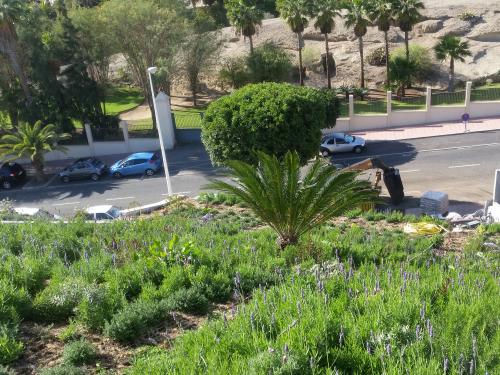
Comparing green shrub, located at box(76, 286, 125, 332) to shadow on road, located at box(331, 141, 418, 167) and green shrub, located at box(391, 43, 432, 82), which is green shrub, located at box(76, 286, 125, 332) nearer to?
shadow on road, located at box(331, 141, 418, 167)

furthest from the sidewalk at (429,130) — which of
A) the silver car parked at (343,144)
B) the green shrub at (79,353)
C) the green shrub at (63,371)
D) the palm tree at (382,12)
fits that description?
the green shrub at (63,371)

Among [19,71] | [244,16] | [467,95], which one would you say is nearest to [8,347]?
[19,71]

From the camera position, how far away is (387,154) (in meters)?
27.1

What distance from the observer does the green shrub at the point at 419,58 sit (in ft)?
124

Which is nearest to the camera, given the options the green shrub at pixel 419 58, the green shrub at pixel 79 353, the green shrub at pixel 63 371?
the green shrub at pixel 63 371

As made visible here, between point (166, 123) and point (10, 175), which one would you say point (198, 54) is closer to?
point (166, 123)

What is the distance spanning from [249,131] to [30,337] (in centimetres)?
1380

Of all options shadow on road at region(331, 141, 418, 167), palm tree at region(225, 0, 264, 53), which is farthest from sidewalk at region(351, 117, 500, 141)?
palm tree at region(225, 0, 264, 53)

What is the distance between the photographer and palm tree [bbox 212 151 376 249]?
10.1m

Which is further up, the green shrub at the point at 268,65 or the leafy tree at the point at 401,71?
the green shrub at the point at 268,65

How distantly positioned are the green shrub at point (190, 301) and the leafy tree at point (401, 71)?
104 feet

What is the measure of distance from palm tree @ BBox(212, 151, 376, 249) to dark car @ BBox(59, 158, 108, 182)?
1876 centimetres

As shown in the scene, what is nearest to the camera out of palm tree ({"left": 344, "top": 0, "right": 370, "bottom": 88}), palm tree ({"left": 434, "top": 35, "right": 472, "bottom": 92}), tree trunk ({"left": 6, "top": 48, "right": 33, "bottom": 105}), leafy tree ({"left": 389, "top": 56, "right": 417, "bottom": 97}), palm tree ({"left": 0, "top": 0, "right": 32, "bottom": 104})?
palm tree ({"left": 0, "top": 0, "right": 32, "bottom": 104})

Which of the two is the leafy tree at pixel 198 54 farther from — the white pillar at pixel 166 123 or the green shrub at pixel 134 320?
the green shrub at pixel 134 320
